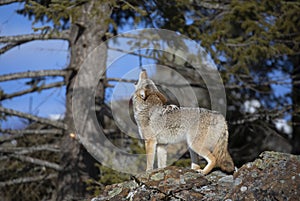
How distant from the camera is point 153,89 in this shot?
5250mm

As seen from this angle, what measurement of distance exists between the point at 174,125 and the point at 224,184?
3.69ft

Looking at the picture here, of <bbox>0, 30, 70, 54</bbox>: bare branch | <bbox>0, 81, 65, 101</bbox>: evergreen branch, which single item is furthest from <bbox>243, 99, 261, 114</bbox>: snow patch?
<bbox>0, 30, 70, 54</bbox>: bare branch

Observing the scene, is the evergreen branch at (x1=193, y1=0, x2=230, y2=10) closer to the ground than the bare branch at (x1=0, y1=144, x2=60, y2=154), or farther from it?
farther from it

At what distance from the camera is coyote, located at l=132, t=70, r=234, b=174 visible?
5.11 m

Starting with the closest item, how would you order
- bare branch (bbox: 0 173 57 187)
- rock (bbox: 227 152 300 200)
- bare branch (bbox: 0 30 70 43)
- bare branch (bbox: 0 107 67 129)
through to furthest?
rock (bbox: 227 152 300 200) < bare branch (bbox: 0 30 70 43) < bare branch (bbox: 0 107 67 129) < bare branch (bbox: 0 173 57 187)

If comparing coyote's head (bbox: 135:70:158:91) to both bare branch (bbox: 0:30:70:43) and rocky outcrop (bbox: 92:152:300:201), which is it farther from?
bare branch (bbox: 0:30:70:43)

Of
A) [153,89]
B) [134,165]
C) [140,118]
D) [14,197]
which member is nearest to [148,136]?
[140,118]

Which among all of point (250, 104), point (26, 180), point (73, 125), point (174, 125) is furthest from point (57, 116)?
point (174, 125)

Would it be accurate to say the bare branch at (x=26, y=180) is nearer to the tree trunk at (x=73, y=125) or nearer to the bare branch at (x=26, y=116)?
the tree trunk at (x=73, y=125)

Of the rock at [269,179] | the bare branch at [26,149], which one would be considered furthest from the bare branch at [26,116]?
the rock at [269,179]

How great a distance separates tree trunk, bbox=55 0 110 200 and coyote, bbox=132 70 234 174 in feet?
17.4

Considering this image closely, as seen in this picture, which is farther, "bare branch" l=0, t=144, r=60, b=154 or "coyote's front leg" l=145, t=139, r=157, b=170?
"bare branch" l=0, t=144, r=60, b=154

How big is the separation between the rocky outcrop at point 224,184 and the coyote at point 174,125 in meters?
0.43

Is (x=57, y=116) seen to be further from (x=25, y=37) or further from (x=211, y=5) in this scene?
(x=211, y=5)
